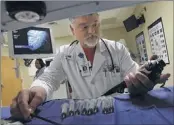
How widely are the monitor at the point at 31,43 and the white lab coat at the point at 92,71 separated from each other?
1.87ft

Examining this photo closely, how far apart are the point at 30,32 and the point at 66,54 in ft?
2.46

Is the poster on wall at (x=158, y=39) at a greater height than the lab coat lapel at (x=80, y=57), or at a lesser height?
greater

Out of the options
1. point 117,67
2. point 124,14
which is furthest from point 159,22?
point 117,67

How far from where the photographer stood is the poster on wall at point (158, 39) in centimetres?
268

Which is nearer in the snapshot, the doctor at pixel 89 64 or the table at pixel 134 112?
the table at pixel 134 112

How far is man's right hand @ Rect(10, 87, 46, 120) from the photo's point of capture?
2.28 feet

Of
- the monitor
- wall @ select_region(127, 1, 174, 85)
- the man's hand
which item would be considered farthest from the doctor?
wall @ select_region(127, 1, 174, 85)

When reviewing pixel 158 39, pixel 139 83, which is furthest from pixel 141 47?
pixel 139 83

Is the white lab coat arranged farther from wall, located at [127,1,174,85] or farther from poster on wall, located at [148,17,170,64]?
poster on wall, located at [148,17,170,64]

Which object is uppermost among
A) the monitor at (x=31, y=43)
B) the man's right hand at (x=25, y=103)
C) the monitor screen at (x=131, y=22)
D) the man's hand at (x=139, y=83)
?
the monitor screen at (x=131, y=22)

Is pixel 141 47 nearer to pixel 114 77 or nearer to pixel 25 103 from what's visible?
pixel 114 77

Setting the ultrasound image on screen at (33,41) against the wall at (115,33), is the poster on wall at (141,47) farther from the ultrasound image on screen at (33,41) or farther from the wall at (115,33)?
the ultrasound image on screen at (33,41)

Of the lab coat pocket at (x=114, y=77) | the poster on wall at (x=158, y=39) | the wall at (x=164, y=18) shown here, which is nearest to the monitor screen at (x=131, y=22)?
the wall at (x=164, y=18)

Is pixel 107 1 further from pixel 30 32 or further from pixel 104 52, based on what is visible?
pixel 30 32
